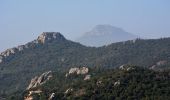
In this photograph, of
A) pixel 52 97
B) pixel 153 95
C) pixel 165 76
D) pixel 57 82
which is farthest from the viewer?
pixel 57 82

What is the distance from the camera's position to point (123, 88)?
150 meters

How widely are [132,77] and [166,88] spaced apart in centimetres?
1733

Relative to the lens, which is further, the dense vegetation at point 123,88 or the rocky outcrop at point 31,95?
the rocky outcrop at point 31,95

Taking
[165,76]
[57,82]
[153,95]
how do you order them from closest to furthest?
[153,95] < [165,76] < [57,82]

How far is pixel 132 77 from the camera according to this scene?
158875 millimetres

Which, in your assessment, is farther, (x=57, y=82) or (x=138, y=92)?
(x=57, y=82)

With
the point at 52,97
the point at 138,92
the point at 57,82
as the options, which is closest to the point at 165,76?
the point at 138,92

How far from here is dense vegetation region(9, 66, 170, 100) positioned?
142750 mm

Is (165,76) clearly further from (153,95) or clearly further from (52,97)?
(52,97)

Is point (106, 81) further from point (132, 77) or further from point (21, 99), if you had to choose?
point (21, 99)

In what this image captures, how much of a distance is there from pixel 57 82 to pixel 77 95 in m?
45.2

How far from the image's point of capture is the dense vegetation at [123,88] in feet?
468

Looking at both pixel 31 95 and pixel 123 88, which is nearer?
pixel 123 88

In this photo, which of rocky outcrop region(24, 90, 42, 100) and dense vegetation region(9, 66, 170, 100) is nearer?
dense vegetation region(9, 66, 170, 100)
